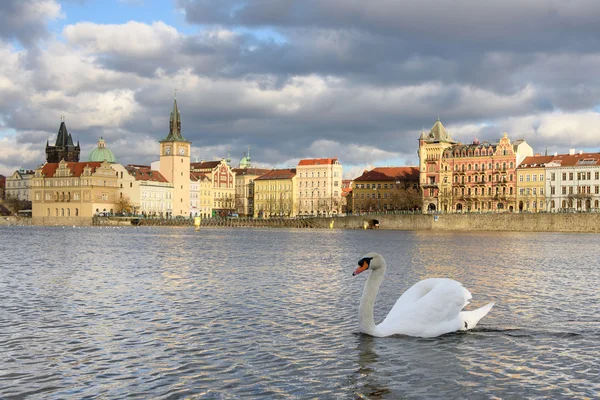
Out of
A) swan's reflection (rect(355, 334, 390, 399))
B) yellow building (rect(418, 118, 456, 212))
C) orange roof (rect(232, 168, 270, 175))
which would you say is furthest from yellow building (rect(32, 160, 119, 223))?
swan's reflection (rect(355, 334, 390, 399))

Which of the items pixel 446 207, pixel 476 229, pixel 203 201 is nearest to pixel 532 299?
pixel 476 229

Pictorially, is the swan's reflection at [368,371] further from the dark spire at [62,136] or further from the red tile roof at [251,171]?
the dark spire at [62,136]

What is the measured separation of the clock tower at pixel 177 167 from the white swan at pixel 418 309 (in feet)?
526

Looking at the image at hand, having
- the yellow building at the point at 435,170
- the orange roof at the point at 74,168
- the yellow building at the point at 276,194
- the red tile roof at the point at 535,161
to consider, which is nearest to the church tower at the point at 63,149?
the orange roof at the point at 74,168

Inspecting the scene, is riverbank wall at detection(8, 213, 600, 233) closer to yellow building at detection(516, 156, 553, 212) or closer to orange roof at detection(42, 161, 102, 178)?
orange roof at detection(42, 161, 102, 178)

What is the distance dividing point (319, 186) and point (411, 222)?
49.3 meters

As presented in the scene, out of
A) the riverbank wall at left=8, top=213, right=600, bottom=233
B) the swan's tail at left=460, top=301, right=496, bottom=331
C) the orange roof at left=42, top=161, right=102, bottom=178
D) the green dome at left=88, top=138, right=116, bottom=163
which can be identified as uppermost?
the green dome at left=88, top=138, right=116, bottom=163

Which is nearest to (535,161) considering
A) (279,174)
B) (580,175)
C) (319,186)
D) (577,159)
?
(577,159)

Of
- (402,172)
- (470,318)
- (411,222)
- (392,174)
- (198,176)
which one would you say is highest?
(198,176)

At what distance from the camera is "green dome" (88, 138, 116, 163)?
589 feet

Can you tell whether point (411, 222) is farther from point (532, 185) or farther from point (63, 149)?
point (63, 149)

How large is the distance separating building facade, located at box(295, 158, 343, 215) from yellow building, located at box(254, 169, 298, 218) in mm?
1753

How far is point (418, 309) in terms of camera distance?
14242 mm

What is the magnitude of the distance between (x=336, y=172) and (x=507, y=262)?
131245 millimetres
